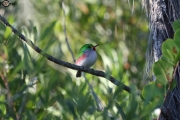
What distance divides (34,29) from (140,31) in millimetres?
4676

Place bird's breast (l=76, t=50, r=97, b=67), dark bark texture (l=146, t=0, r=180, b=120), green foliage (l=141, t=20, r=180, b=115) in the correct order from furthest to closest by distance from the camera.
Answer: bird's breast (l=76, t=50, r=97, b=67) < dark bark texture (l=146, t=0, r=180, b=120) < green foliage (l=141, t=20, r=180, b=115)

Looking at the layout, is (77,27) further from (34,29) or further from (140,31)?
(34,29)

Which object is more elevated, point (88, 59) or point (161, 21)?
point (161, 21)

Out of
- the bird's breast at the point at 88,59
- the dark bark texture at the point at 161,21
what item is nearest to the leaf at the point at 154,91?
the dark bark texture at the point at 161,21

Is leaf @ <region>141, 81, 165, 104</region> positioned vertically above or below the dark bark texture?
below

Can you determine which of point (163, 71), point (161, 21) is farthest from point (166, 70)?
point (161, 21)

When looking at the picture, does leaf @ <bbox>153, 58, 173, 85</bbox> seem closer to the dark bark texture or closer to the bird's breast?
the dark bark texture

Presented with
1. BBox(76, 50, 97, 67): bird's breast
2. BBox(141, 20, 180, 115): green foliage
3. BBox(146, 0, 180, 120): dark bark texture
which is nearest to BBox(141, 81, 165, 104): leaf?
BBox(141, 20, 180, 115): green foliage

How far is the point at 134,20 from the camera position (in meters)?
7.25

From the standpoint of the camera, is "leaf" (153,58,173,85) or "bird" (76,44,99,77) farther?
"bird" (76,44,99,77)

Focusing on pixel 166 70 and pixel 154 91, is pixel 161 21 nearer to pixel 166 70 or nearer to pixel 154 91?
pixel 166 70

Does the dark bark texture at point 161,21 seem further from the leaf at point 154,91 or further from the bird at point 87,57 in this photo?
the bird at point 87,57

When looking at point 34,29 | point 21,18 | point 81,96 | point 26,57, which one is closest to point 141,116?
point 81,96

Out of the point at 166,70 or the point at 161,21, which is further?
the point at 161,21
